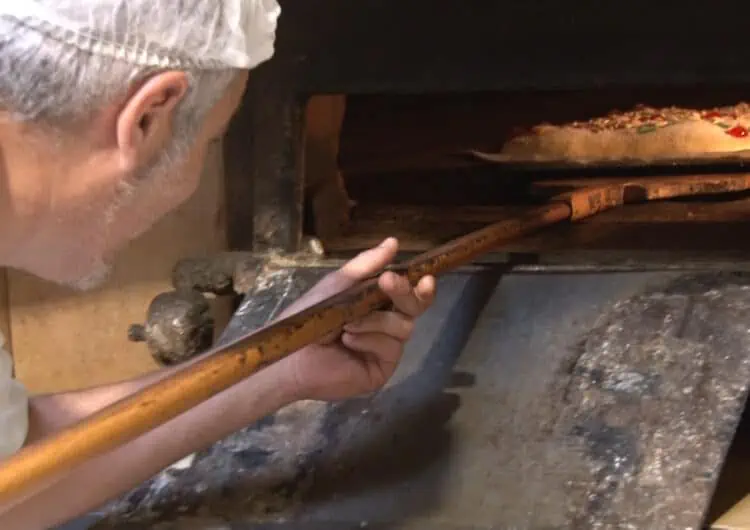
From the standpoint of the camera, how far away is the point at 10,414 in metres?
0.93

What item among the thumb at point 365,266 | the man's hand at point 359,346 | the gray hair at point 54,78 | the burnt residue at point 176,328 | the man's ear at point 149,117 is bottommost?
the burnt residue at point 176,328

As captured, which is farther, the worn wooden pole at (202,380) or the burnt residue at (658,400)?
the burnt residue at (658,400)

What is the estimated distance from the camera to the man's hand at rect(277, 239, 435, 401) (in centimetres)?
92

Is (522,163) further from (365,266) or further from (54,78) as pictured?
(54,78)

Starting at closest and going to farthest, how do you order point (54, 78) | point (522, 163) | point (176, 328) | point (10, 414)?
point (54, 78) → point (10, 414) → point (176, 328) → point (522, 163)

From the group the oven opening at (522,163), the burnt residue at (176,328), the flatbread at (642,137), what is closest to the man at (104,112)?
the burnt residue at (176,328)

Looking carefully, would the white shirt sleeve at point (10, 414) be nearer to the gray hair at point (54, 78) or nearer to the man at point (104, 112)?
the man at point (104, 112)

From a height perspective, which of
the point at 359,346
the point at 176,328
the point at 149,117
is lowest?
the point at 176,328

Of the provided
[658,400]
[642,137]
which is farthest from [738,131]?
[658,400]

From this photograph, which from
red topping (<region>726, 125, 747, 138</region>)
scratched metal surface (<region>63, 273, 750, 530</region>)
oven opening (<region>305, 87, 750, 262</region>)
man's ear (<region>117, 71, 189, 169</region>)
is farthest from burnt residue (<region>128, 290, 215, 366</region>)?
red topping (<region>726, 125, 747, 138</region>)

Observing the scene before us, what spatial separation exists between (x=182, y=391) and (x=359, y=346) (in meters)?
0.28

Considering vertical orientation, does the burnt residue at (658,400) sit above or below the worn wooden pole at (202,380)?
below

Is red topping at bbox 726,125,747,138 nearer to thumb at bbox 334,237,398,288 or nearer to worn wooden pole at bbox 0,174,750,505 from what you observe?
worn wooden pole at bbox 0,174,750,505

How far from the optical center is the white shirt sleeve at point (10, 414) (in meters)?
0.92
